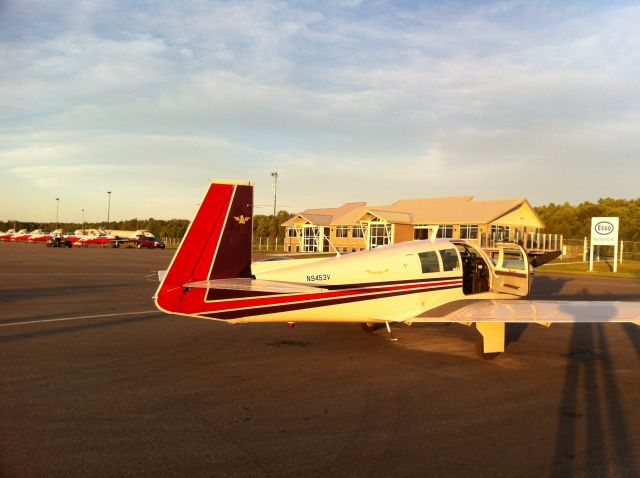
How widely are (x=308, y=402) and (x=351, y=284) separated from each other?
10.4 feet

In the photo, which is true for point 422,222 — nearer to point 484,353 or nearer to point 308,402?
point 484,353

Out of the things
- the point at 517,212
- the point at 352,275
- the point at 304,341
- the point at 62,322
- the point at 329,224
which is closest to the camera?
the point at 352,275

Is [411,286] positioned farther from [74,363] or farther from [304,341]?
[74,363]

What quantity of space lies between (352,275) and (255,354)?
97.9 inches

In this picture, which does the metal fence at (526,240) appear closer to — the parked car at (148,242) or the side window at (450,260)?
the side window at (450,260)

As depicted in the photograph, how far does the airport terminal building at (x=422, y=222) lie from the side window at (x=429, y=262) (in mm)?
38083

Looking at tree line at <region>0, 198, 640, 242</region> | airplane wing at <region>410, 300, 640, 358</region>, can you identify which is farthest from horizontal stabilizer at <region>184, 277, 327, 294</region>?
tree line at <region>0, 198, 640, 242</region>

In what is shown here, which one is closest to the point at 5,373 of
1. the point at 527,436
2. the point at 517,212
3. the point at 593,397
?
the point at 527,436

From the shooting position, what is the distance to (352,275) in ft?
32.0

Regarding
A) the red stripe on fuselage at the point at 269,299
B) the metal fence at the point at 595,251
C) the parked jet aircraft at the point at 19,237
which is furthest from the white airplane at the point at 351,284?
the parked jet aircraft at the point at 19,237

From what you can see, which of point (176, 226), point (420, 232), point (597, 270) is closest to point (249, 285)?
point (597, 270)

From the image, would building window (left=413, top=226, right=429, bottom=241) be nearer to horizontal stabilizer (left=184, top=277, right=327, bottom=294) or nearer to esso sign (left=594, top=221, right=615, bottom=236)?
esso sign (left=594, top=221, right=615, bottom=236)

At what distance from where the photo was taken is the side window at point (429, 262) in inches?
410

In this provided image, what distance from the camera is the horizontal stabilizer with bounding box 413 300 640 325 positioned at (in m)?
8.69
